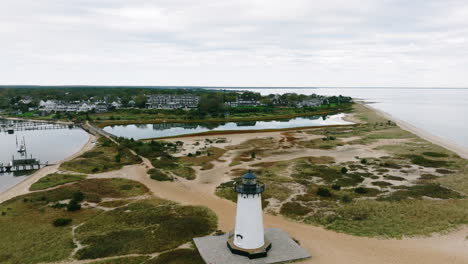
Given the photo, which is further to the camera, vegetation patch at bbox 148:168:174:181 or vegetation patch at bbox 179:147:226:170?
vegetation patch at bbox 179:147:226:170

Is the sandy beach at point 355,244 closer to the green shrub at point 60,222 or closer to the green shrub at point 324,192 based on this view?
the green shrub at point 324,192

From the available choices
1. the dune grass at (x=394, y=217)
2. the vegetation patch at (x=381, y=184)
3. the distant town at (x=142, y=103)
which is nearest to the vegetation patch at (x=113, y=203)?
the dune grass at (x=394, y=217)

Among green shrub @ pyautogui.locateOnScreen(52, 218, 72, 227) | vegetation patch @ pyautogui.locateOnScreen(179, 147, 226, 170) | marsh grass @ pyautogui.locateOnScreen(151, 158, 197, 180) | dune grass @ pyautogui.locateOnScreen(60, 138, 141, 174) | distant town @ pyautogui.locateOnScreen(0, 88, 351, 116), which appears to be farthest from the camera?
distant town @ pyautogui.locateOnScreen(0, 88, 351, 116)

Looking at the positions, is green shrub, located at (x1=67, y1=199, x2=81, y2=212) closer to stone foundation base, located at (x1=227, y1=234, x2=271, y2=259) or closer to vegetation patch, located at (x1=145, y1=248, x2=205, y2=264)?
vegetation patch, located at (x1=145, y1=248, x2=205, y2=264)

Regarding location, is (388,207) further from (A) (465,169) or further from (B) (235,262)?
(A) (465,169)

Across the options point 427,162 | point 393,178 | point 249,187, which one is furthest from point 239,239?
point 427,162

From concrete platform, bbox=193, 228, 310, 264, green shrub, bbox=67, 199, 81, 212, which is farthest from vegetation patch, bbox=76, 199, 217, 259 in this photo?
green shrub, bbox=67, 199, 81, 212
